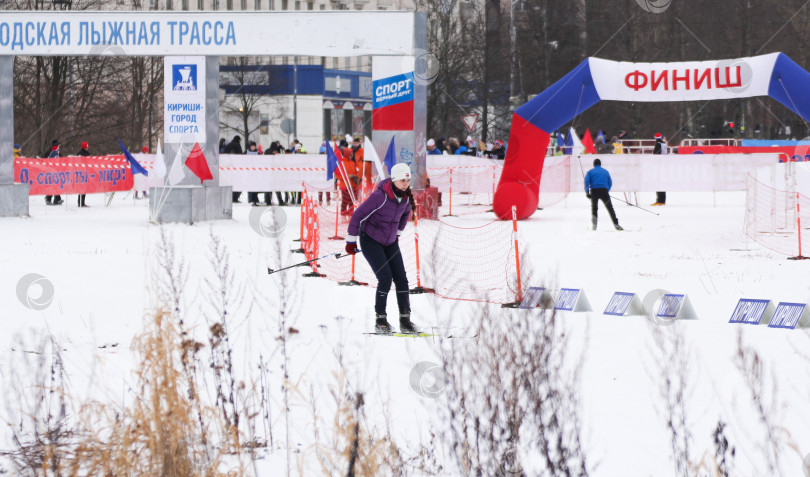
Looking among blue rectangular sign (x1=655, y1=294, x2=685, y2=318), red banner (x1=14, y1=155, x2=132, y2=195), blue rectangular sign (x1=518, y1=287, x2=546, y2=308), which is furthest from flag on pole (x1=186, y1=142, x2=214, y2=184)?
blue rectangular sign (x1=655, y1=294, x2=685, y2=318)

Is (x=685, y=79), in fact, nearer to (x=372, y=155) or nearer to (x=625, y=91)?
(x=625, y=91)

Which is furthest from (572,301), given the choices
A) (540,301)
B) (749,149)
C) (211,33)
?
(749,149)

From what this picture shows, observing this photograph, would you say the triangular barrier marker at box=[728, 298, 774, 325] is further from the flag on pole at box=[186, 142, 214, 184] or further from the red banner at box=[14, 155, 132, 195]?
the red banner at box=[14, 155, 132, 195]

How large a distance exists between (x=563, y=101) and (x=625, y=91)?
130 centimetres

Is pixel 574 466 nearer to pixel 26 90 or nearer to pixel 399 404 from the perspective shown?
pixel 399 404

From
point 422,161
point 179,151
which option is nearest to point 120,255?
point 179,151

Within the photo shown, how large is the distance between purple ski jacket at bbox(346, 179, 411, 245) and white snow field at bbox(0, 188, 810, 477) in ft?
2.18

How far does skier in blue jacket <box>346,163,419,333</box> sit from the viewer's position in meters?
9.89

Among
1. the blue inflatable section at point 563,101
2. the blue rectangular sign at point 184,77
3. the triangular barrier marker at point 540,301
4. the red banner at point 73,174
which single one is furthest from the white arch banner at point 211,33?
the triangular barrier marker at point 540,301

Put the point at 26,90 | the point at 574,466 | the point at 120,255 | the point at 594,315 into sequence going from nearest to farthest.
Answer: the point at 574,466
the point at 594,315
the point at 120,255
the point at 26,90

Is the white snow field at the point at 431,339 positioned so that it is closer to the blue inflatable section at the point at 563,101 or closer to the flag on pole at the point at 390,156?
the blue inflatable section at the point at 563,101

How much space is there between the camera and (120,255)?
16609 mm

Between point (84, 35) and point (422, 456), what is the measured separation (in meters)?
18.9

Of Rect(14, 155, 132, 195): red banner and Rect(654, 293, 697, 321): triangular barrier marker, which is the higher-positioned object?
Rect(14, 155, 132, 195): red banner
